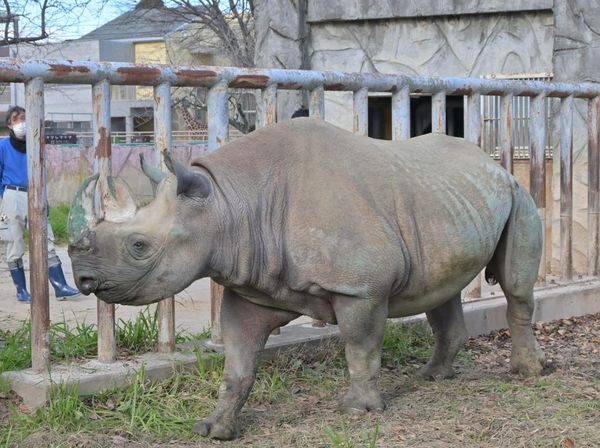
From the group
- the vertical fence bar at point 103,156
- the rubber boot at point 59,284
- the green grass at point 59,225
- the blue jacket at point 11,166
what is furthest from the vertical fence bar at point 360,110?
the green grass at point 59,225

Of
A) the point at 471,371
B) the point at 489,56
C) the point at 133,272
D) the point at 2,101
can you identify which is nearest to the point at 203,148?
the point at 489,56

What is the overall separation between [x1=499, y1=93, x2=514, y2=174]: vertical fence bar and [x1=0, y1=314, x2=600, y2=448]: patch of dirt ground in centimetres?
164

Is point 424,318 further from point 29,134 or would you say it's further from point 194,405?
point 29,134

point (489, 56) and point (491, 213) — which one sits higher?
point (489, 56)

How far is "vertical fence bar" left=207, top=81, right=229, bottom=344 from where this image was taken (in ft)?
18.5

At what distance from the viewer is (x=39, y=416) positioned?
4660 millimetres

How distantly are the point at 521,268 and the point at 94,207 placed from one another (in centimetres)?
235

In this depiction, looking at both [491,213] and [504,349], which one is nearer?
[491,213]

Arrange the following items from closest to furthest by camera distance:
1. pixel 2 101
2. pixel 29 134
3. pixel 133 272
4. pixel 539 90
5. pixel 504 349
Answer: pixel 133 272 → pixel 29 134 → pixel 504 349 → pixel 539 90 → pixel 2 101

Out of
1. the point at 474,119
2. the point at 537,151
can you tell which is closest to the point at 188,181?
the point at 474,119

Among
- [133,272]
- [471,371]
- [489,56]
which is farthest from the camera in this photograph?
[489,56]

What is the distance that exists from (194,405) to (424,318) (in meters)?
2.04

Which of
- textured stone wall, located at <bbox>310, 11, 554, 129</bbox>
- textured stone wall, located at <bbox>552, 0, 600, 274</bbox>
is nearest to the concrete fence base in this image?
textured stone wall, located at <bbox>552, 0, 600, 274</bbox>

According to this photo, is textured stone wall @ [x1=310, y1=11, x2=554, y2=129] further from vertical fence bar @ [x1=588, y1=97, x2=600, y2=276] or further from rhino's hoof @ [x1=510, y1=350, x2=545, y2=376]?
rhino's hoof @ [x1=510, y1=350, x2=545, y2=376]
